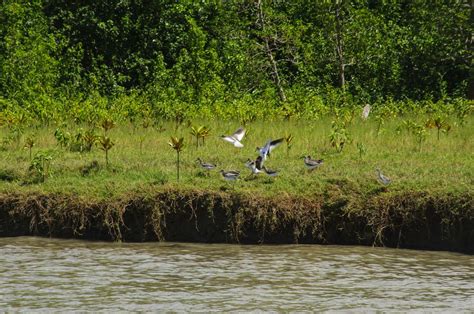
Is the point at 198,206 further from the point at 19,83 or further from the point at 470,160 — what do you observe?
the point at 19,83

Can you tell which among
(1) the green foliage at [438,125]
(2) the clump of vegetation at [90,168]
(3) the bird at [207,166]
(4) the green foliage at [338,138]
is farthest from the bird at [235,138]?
(1) the green foliage at [438,125]

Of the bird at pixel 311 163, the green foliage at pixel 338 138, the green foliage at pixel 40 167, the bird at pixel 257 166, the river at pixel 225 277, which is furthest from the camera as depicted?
the green foliage at pixel 338 138

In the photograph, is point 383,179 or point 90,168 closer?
point 383,179

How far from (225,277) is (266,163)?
2.99m

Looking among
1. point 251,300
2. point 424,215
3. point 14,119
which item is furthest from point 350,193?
point 14,119

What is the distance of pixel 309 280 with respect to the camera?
8.55 metres

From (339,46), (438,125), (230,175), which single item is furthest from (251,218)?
(339,46)

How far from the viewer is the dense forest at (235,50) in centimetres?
1822

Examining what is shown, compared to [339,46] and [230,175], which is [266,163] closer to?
[230,175]

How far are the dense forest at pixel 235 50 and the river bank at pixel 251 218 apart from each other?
7.52 metres

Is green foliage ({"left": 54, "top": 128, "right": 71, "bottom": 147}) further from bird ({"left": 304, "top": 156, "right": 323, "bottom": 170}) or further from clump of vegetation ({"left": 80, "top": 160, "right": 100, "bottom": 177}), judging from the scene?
bird ({"left": 304, "top": 156, "right": 323, "bottom": 170})

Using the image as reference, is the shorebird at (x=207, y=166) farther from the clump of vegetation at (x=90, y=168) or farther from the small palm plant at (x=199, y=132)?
the small palm plant at (x=199, y=132)

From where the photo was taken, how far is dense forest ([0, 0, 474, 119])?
18219 millimetres

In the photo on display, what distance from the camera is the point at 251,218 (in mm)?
10000
